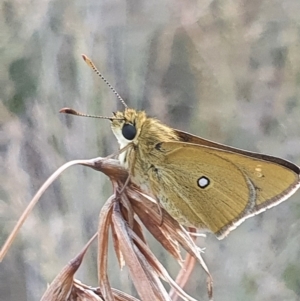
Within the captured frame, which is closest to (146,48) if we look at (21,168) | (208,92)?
(208,92)

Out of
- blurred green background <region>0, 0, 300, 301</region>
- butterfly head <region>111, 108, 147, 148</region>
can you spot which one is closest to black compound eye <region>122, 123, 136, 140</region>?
butterfly head <region>111, 108, 147, 148</region>

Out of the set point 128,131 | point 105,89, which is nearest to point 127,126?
point 128,131

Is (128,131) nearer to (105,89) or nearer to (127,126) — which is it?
(127,126)

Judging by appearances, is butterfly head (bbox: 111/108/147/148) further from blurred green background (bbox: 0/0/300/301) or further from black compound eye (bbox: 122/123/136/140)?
blurred green background (bbox: 0/0/300/301)

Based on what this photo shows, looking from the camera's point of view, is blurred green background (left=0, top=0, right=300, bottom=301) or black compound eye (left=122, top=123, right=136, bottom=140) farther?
blurred green background (left=0, top=0, right=300, bottom=301)

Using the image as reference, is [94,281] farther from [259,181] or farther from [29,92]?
[259,181]

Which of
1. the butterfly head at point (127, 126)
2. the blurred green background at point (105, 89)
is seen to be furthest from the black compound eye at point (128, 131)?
the blurred green background at point (105, 89)
